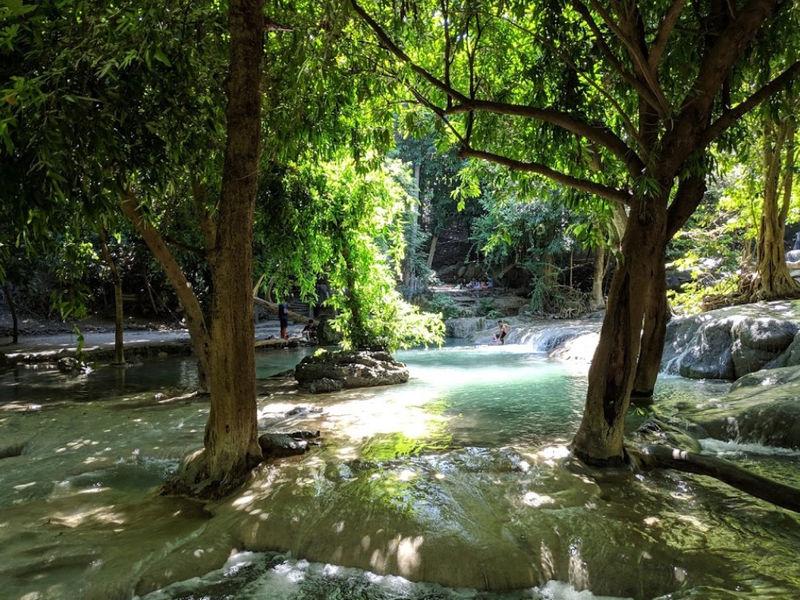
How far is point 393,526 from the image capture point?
14.4 feet

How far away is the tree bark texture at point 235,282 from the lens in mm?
5098

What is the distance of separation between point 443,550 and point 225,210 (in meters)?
3.75

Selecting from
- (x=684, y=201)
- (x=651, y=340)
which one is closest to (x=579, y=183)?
(x=684, y=201)

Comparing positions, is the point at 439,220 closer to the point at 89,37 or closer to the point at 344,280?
the point at 344,280

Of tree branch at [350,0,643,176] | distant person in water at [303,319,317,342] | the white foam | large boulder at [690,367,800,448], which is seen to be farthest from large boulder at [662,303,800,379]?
distant person in water at [303,319,317,342]

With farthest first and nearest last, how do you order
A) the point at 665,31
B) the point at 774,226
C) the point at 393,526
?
the point at 774,226 < the point at 665,31 < the point at 393,526

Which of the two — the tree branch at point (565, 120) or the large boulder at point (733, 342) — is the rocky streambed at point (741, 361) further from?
the tree branch at point (565, 120)

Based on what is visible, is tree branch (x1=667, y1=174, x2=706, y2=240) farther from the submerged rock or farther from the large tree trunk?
the large tree trunk

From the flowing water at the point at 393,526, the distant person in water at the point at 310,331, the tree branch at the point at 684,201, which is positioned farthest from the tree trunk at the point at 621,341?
the distant person in water at the point at 310,331

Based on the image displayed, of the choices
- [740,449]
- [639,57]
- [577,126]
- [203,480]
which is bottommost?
[740,449]

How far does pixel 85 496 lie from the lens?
216 inches

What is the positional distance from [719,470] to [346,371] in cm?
853

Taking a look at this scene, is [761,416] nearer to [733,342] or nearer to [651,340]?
[651,340]

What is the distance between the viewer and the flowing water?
379cm
